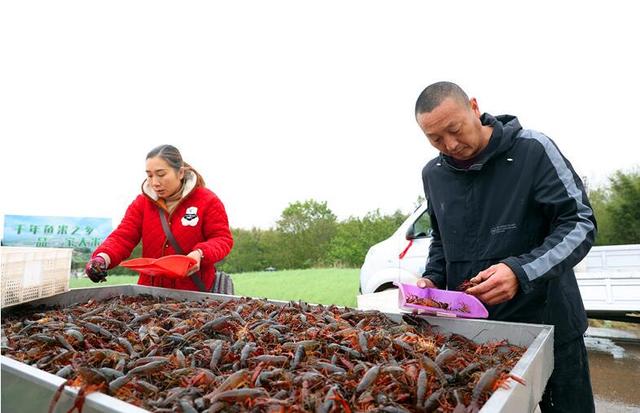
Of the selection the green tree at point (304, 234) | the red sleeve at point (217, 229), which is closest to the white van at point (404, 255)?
the red sleeve at point (217, 229)

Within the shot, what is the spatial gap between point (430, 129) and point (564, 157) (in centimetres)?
80

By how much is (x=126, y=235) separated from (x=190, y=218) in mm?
645

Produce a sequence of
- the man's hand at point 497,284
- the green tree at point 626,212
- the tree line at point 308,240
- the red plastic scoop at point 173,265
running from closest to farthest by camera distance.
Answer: the man's hand at point 497,284
the red plastic scoop at point 173,265
the green tree at point 626,212
the tree line at point 308,240

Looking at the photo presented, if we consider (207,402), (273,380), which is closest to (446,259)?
(273,380)

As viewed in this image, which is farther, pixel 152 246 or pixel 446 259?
pixel 152 246

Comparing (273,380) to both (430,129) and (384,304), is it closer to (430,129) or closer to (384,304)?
(430,129)

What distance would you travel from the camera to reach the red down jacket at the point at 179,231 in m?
3.99

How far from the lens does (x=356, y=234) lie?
69.3ft

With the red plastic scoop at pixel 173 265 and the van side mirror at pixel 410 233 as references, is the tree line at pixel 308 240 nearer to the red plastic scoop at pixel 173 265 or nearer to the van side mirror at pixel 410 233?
the van side mirror at pixel 410 233

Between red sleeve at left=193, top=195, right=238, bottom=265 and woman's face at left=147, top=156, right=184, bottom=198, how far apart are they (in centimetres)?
37

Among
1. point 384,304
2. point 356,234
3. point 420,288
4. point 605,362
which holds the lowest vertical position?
point 356,234

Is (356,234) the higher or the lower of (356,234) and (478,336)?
the lower

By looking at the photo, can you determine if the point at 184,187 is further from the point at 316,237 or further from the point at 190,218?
the point at 316,237

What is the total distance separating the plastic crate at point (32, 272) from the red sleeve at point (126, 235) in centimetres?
35
